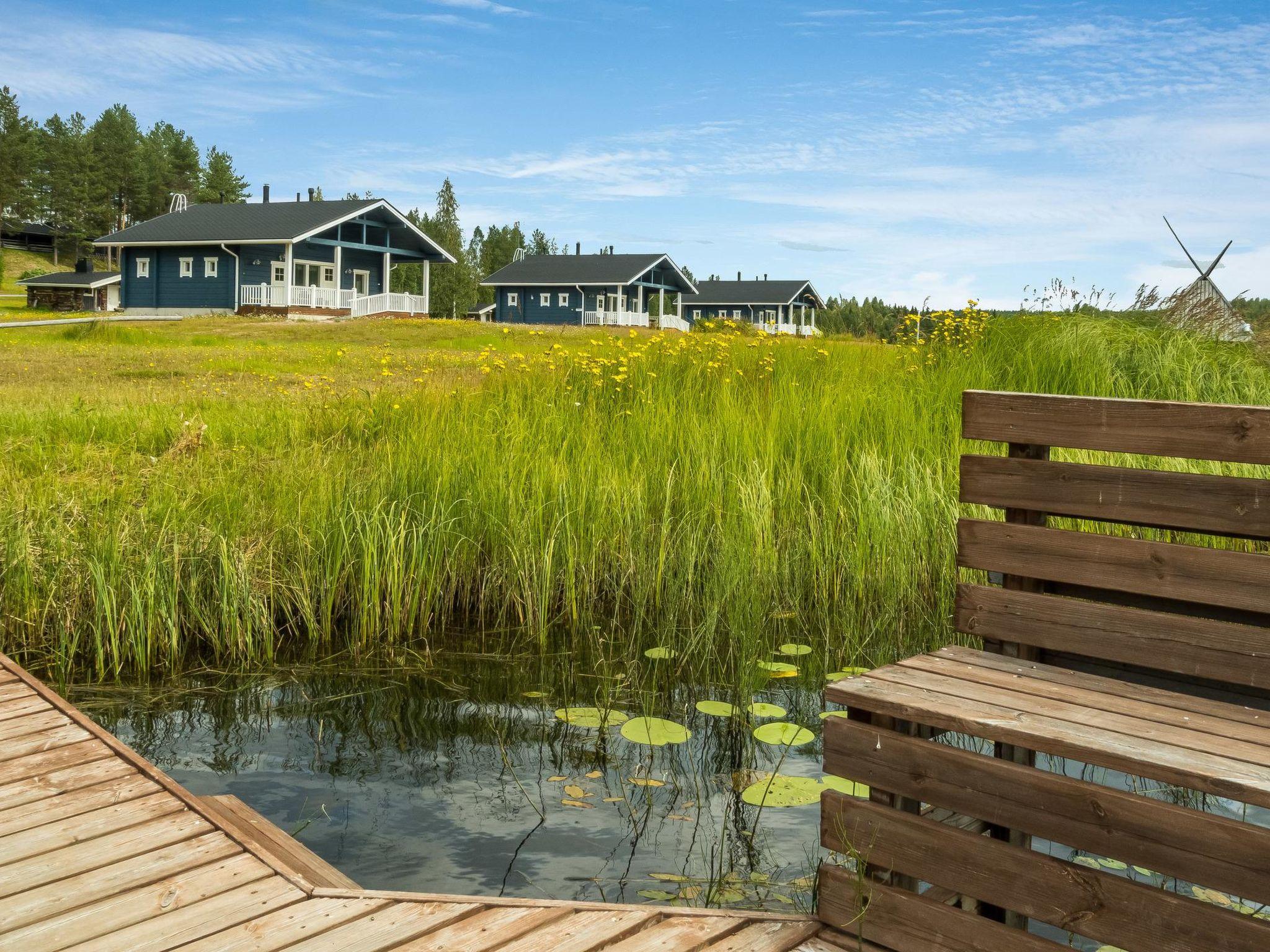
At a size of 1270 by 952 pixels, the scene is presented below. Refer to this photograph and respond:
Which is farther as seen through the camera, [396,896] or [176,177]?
[176,177]

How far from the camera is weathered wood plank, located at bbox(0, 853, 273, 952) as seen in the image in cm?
198

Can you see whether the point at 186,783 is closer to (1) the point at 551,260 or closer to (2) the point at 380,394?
(2) the point at 380,394

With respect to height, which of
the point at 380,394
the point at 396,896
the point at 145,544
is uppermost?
the point at 380,394

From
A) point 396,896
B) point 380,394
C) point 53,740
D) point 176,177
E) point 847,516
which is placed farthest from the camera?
point 176,177

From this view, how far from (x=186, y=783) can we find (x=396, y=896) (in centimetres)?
154

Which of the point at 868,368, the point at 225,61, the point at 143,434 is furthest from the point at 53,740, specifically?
the point at 225,61

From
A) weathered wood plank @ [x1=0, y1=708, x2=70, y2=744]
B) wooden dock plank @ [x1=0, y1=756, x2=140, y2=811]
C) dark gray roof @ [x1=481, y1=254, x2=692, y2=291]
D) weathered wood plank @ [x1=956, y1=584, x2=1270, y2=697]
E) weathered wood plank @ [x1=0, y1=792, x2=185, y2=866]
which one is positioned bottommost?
weathered wood plank @ [x1=0, y1=792, x2=185, y2=866]

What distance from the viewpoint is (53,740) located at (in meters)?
2.95

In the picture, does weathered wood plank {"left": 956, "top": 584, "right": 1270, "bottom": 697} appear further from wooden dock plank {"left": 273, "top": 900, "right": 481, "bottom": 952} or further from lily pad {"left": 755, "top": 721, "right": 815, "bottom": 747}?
wooden dock plank {"left": 273, "top": 900, "right": 481, "bottom": 952}

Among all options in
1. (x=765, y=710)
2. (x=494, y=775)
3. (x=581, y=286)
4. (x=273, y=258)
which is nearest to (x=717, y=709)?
(x=765, y=710)

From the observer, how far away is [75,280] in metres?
46.9

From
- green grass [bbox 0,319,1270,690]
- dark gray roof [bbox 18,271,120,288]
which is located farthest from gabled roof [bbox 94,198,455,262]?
green grass [bbox 0,319,1270,690]

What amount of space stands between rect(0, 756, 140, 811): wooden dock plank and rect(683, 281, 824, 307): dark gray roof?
5581 cm

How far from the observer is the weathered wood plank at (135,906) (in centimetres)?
198
